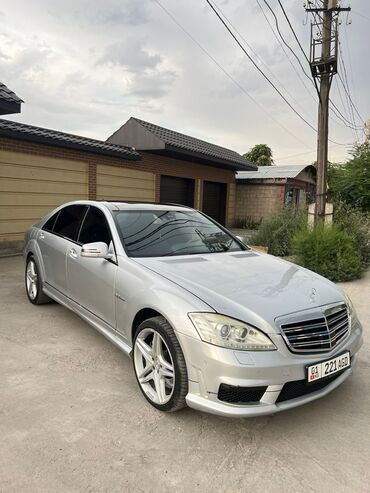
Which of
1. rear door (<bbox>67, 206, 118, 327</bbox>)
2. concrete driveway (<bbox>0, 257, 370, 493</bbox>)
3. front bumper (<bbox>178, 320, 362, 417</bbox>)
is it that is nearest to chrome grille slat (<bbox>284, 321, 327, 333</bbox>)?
front bumper (<bbox>178, 320, 362, 417</bbox>)

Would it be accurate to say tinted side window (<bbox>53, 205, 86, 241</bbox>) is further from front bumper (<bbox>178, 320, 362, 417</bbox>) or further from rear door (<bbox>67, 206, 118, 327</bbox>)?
front bumper (<bbox>178, 320, 362, 417</bbox>)

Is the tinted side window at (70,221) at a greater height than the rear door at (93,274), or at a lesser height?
greater

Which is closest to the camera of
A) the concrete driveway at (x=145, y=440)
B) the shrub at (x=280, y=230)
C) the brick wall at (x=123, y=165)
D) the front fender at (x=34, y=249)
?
the concrete driveway at (x=145, y=440)

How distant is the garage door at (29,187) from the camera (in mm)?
8828

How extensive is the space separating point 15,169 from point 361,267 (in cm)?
783

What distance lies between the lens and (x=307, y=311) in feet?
8.32

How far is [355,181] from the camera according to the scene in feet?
48.3

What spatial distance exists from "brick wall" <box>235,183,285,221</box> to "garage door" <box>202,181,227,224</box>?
166cm

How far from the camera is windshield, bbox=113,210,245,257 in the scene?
3457 millimetres

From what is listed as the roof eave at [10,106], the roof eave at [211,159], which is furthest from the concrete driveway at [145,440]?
the roof eave at [211,159]

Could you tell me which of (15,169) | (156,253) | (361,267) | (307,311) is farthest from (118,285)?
(15,169)

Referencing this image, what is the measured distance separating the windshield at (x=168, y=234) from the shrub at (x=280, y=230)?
200 inches

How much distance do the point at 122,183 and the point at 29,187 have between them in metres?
3.25

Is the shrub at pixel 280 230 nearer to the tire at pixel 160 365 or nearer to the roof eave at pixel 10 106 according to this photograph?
the roof eave at pixel 10 106
